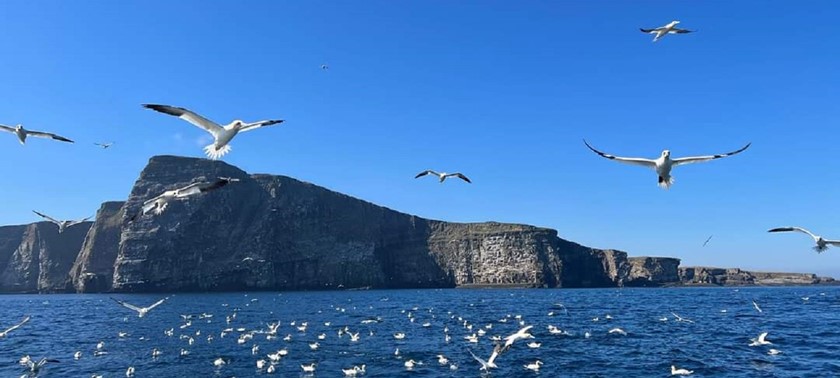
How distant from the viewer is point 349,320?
194 ft

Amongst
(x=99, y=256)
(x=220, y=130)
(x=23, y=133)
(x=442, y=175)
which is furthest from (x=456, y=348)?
(x=99, y=256)

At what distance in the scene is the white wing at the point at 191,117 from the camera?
1503 centimetres

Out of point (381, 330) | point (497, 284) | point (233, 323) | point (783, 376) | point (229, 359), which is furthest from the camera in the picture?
point (497, 284)

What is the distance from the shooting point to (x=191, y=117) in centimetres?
1644

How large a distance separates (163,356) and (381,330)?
17354mm

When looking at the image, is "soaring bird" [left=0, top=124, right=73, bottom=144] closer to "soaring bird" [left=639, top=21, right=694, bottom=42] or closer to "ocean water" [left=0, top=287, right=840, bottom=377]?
"ocean water" [left=0, top=287, right=840, bottom=377]

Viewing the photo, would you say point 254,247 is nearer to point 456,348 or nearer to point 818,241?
point 456,348

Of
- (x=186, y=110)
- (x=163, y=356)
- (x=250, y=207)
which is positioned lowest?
(x=163, y=356)

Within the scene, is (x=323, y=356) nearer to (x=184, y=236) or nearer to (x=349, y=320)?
(x=349, y=320)

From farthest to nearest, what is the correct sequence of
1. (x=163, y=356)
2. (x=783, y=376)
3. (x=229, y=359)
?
(x=163, y=356) < (x=229, y=359) < (x=783, y=376)

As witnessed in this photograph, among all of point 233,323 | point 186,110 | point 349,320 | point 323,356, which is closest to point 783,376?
point 323,356

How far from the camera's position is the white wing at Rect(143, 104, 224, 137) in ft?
49.3

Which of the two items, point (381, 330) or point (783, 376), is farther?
point (381, 330)

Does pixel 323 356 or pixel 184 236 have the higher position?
pixel 184 236
